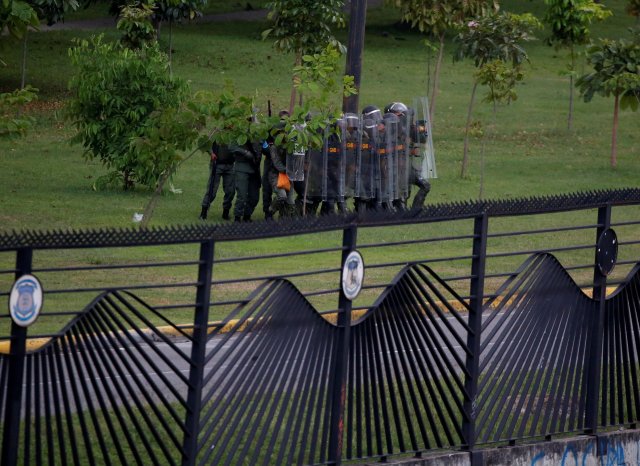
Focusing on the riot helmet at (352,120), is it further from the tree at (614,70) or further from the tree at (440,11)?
the tree at (614,70)

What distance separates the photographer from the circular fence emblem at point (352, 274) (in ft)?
24.0

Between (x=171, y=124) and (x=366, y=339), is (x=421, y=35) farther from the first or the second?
(x=366, y=339)

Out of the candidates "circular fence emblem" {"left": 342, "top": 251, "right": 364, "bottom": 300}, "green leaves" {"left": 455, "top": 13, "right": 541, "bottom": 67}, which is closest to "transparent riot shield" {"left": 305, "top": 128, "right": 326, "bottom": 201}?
"green leaves" {"left": 455, "top": 13, "right": 541, "bottom": 67}

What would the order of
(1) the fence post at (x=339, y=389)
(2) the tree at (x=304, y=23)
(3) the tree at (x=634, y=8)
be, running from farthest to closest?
1. (3) the tree at (x=634, y=8)
2. (2) the tree at (x=304, y=23)
3. (1) the fence post at (x=339, y=389)

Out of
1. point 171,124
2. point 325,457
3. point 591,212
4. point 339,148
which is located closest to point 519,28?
point 591,212

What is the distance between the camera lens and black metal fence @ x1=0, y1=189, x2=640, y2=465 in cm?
638

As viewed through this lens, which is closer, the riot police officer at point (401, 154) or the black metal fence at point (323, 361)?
the black metal fence at point (323, 361)

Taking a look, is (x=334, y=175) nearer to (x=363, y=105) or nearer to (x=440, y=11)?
(x=440, y=11)

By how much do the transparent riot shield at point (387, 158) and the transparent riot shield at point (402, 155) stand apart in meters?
0.06

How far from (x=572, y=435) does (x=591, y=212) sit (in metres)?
16.3

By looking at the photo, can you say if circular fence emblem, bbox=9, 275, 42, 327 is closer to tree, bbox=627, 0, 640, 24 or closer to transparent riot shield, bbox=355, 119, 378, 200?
transparent riot shield, bbox=355, 119, 378, 200

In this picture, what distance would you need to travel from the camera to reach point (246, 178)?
21.5 m

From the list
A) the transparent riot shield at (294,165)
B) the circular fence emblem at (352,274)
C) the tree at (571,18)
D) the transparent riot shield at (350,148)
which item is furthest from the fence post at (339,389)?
the tree at (571,18)

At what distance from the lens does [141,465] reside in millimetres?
6746
